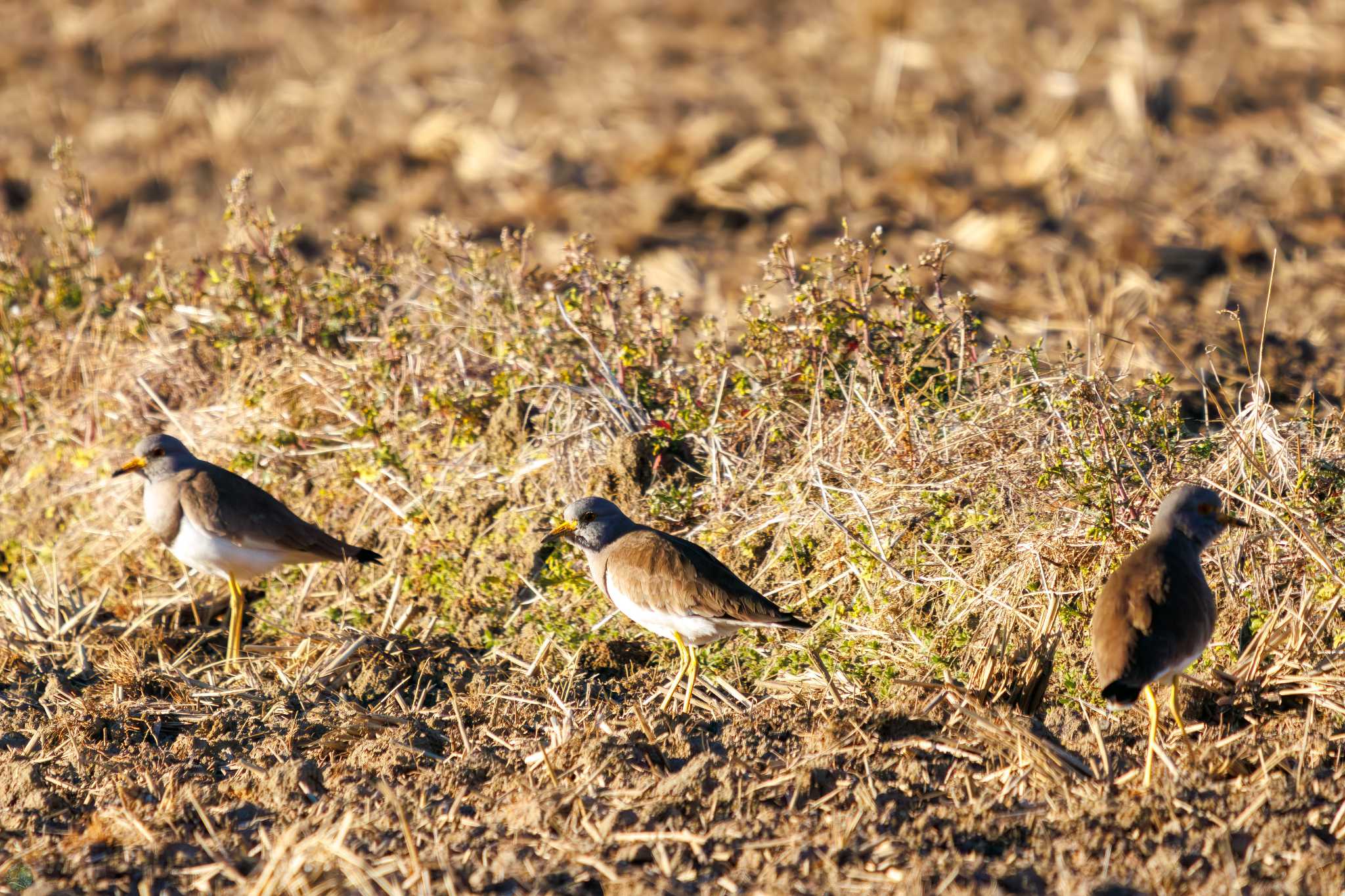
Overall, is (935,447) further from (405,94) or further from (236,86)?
(236,86)

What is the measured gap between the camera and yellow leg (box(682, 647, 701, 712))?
542cm

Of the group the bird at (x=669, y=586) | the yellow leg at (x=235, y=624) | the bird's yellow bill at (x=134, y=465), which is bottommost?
the yellow leg at (x=235, y=624)

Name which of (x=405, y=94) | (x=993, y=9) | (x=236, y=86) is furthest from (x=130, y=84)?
(x=993, y=9)

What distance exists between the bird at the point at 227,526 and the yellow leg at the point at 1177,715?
3.65 meters

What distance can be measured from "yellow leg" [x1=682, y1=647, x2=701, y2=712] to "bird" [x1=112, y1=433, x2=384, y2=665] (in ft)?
5.74

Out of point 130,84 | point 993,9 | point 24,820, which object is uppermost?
point 24,820

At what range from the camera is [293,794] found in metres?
4.88

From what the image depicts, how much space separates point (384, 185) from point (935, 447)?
297 inches

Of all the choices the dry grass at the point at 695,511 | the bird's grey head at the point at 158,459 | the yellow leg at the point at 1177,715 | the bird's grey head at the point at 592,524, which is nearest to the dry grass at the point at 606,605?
the dry grass at the point at 695,511

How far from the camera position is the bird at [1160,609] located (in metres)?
4.50

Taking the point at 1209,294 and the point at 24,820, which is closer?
the point at 24,820

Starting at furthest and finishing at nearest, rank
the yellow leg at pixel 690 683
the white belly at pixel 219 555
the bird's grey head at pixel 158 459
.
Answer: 1. the bird's grey head at pixel 158 459
2. the white belly at pixel 219 555
3. the yellow leg at pixel 690 683

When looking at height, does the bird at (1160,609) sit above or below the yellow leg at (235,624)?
above

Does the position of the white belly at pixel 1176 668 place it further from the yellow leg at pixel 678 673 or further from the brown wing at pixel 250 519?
the brown wing at pixel 250 519
